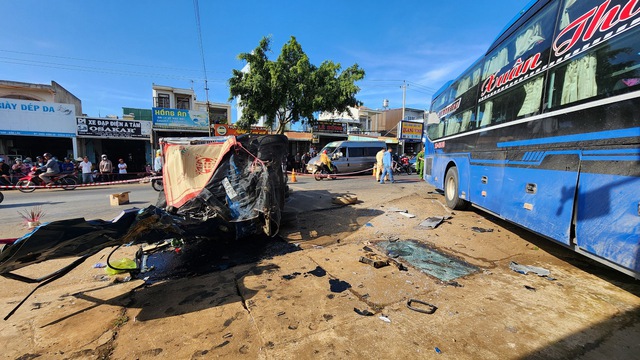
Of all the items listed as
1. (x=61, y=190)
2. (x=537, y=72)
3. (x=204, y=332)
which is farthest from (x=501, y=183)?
(x=61, y=190)

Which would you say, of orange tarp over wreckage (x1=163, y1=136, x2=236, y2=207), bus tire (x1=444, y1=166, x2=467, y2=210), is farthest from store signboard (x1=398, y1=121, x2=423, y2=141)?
orange tarp over wreckage (x1=163, y1=136, x2=236, y2=207)

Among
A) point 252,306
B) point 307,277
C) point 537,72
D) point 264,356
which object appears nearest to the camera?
point 264,356

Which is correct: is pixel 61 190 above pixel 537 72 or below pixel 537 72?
below

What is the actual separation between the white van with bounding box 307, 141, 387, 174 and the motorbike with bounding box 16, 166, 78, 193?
39.2 feet

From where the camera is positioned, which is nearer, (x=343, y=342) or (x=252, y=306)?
(x=343, y=342)

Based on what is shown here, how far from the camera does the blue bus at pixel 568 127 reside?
2545mm

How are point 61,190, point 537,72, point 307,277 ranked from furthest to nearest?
point 61,190 → point 537,72 → point 307,277

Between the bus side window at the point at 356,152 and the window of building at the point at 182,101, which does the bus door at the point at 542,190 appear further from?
the window of building at the point at 182,101

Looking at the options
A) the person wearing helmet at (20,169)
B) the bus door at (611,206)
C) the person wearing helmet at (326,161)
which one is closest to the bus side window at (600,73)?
the bus door at (611,206)

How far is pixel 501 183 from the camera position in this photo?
15.1ft

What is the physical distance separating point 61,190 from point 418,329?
1526 centimetres

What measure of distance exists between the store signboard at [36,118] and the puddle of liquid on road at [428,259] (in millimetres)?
22545

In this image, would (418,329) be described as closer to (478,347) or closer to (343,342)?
(478,347)

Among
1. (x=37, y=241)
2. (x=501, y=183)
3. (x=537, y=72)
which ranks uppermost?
(x=537, y=72)
